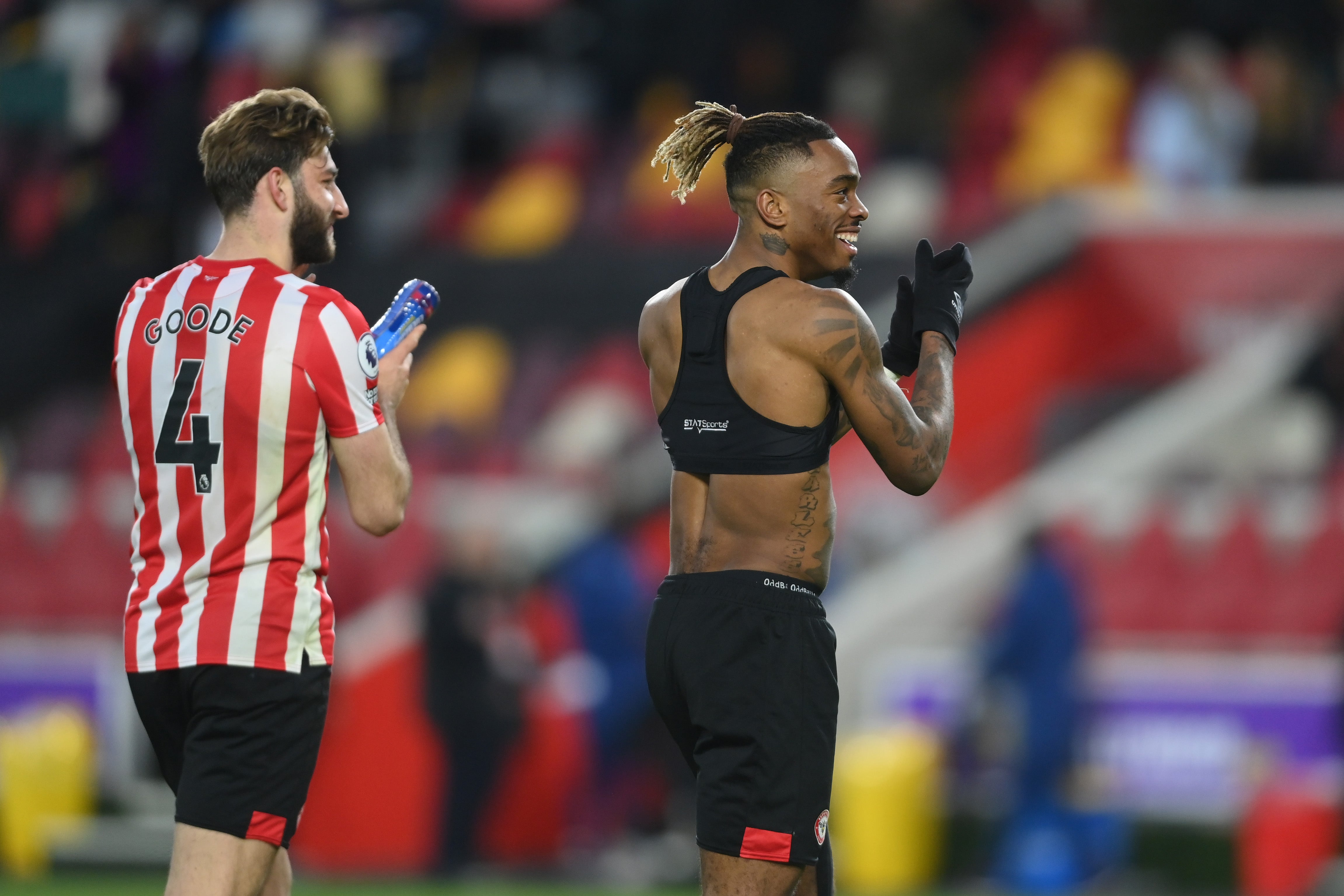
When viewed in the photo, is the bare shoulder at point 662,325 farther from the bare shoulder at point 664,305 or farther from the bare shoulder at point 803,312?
the bare shoulder at point 803,312

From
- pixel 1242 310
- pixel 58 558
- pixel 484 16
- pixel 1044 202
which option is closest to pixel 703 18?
pixel 484 16

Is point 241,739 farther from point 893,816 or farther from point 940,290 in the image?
point 893,816

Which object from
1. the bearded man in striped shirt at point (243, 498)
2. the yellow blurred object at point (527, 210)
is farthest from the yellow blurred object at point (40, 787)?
the bearded man in striped shirt at point (243, 498)

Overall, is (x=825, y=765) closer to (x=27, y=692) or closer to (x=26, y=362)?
(x=27, y=692)

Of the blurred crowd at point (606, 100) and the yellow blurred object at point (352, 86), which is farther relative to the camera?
the yellow blurred object at point (352, 86)

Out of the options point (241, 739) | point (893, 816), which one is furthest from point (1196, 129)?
point (241, 739)

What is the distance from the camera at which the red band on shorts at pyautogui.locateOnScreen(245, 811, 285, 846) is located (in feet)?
14.3

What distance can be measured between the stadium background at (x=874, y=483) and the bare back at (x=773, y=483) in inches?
225

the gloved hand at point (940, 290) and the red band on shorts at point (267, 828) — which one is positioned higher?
the gloved hand at point (940, 290)

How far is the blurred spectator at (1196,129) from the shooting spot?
13.2 m

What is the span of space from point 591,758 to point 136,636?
7.11 metres

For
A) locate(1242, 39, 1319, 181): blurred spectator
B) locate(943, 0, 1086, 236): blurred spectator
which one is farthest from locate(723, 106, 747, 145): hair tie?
locate(1242, 39, 1319, 181): blurred spectator

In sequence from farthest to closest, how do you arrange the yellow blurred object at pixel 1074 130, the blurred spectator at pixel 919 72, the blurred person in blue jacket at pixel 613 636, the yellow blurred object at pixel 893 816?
the blurred spectator at pixel 919 72, the yellow blurred object at pixel 1074 130, the blurred person in blue jacket at pixel 613 636, the yellow blurred object at pixel 893 816

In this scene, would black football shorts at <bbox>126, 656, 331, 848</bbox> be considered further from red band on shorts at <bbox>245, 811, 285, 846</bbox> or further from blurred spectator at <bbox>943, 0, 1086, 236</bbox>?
blurred spectator at <bbox>943, 0, 1086, 236</bbox>
